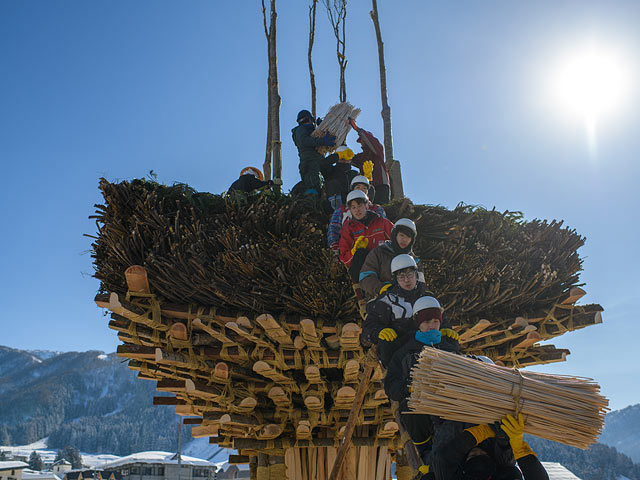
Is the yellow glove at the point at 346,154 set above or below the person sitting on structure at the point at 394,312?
above

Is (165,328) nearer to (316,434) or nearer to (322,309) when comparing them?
(322,309)

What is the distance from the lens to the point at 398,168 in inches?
382

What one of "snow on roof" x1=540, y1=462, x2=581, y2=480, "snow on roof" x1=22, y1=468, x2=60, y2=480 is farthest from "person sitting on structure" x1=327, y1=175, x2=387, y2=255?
"snow on roof" x1=22, y1=468, x2=60, y2=480

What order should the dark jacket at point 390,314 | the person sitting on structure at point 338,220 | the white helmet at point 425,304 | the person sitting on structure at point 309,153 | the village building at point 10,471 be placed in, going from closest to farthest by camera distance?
the white helmet at point 425,304
the dark jacket at point 390,314
the person sitting on structure at point 338,220
the person sitting on structure at point 309,153
the village building at point 10,471

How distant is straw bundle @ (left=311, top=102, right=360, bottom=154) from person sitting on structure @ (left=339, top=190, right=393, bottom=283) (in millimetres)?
2381

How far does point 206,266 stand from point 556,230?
411 cm

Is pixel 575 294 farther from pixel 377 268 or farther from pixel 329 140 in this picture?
pixel 329 140

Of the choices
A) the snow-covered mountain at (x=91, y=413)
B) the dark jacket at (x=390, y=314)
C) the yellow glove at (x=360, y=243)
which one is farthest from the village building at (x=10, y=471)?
the snow-covered mountain at (x=91, y=413)

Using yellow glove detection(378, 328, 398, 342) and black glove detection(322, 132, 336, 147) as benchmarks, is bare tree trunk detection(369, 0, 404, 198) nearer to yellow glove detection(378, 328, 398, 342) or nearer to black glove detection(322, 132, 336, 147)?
black glove detection(322, 132, 336, 147)

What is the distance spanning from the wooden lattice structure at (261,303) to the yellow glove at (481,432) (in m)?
2.38

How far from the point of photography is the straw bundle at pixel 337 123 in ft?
26.8

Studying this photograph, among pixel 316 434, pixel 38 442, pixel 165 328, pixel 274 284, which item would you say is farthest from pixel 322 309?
pixel 38 442

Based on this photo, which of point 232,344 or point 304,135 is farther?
point 304,135

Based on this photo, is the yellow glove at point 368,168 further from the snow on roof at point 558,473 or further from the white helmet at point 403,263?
the snow on roof at point 558,473
